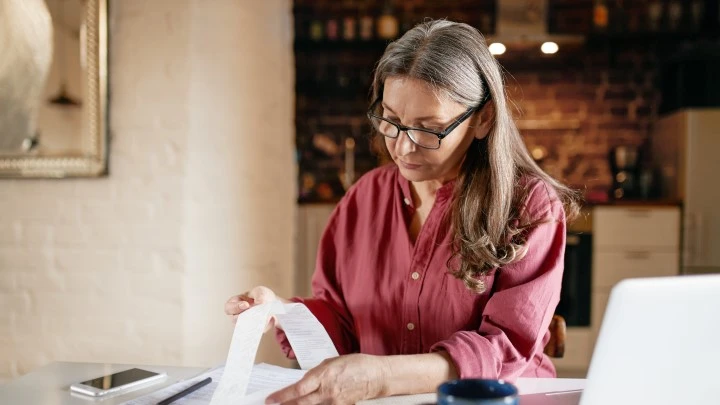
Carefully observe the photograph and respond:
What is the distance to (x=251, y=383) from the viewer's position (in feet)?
3.35

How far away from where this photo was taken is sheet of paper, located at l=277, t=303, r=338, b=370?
1120 mm

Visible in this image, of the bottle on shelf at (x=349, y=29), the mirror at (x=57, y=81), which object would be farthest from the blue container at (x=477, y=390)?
the bottle on shelf at (x=349, y=29)

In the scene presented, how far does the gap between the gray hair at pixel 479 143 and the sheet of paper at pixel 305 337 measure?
288 millimetres

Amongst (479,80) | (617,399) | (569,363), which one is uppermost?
(479,80)

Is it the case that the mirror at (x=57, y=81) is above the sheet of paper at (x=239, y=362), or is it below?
above

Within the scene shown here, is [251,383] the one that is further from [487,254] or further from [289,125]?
[289,125]

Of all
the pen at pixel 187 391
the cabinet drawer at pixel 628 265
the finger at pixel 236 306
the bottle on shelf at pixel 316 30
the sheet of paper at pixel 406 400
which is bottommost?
the cabinet drawer at pixel 628 265

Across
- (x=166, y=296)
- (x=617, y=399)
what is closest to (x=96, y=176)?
(x=166, y=296)

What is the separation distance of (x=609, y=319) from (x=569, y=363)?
10.8 ft

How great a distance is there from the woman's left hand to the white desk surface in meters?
0.04

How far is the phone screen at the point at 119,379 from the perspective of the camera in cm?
100

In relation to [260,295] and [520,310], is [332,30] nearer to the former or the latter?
[260,295]

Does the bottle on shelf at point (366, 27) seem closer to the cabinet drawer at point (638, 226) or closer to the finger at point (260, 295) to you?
the cabinet drawer at point (638, 226)

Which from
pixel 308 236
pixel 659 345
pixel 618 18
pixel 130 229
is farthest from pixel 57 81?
pixel 618 18
